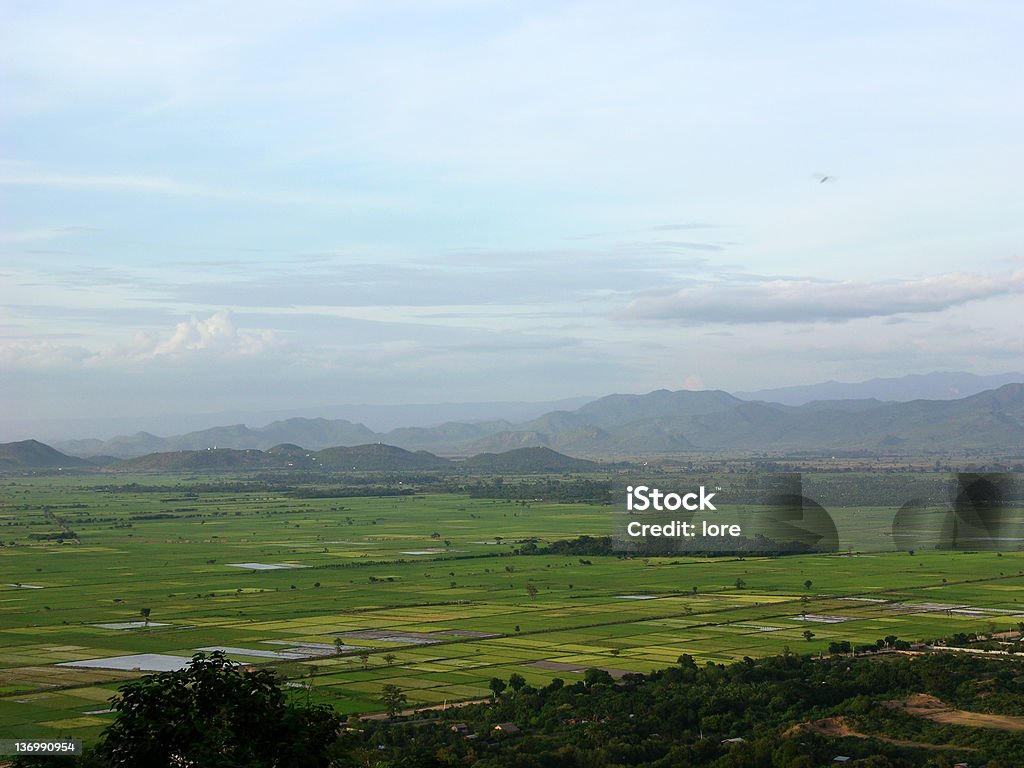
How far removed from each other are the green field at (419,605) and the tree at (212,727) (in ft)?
66.7

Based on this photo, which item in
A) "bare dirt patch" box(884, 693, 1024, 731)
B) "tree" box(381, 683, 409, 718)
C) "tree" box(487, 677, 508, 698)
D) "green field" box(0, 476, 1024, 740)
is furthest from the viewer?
"green field" box(0, 476, 1024, 740)

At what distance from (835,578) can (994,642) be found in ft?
89.4

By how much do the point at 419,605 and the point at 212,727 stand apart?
155ft

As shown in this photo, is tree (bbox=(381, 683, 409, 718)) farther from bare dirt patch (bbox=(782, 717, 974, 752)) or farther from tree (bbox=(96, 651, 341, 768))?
tree (bbox=(96, 651, 341, 768))

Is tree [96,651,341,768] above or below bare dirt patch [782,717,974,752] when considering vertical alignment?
above

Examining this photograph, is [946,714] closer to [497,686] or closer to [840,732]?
[840,732]

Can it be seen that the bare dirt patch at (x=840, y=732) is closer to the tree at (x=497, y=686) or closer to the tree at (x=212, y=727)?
the tree at (x=497, y=686)

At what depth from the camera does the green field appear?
4091 cm

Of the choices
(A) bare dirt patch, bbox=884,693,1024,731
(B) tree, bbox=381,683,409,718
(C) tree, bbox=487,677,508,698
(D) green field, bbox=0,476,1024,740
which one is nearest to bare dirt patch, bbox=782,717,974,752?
(A) bare dirt patch, bbox=884,693,1024,731

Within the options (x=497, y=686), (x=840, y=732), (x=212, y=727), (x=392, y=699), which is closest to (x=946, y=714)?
(x=840, y=732)

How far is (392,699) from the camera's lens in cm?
3469

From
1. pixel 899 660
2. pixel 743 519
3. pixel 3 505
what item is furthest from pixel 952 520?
pixel 3 505

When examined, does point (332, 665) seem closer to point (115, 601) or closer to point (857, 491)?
point (115, 601)

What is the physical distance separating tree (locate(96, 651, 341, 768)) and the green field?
20.3 metres
